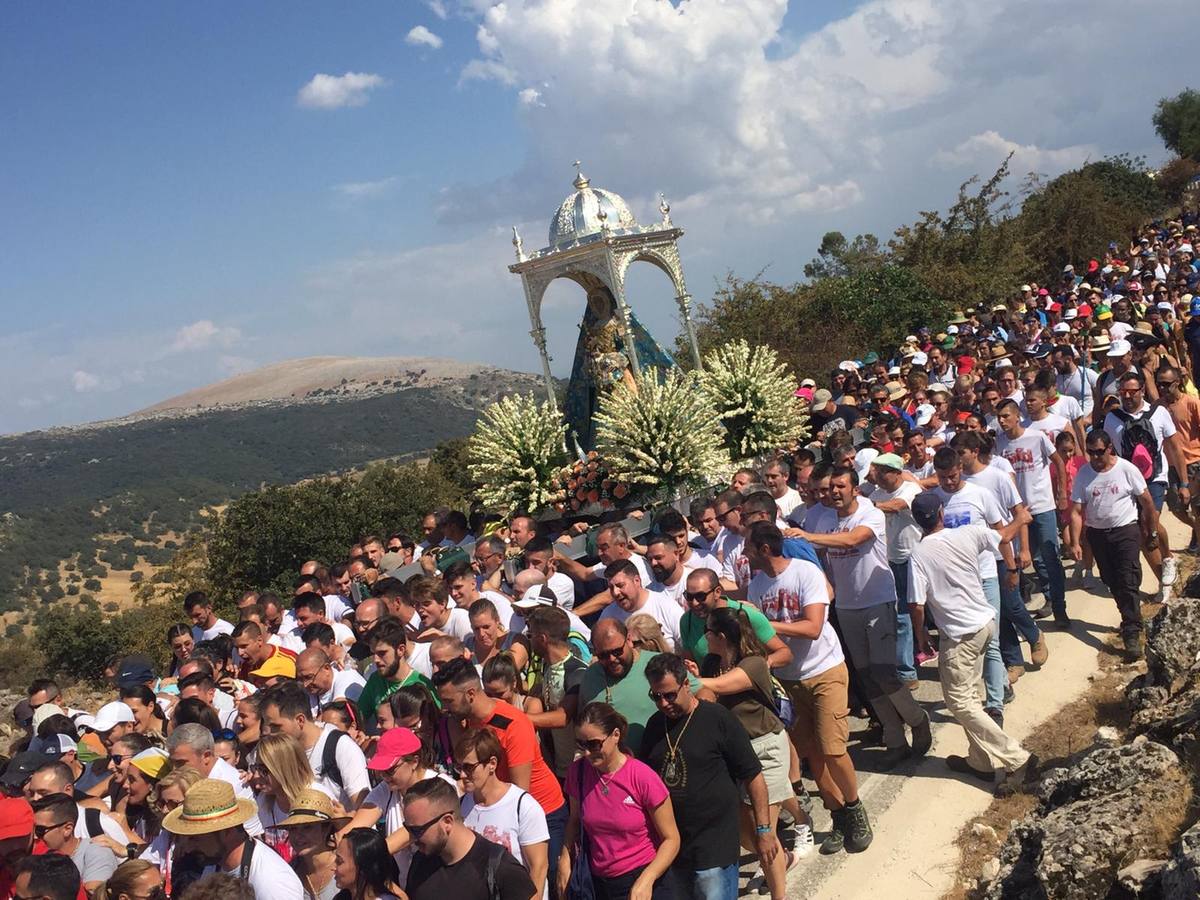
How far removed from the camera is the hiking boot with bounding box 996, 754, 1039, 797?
640 centimetres

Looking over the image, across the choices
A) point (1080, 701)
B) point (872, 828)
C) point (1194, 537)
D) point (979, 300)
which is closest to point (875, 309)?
point (979, 300)

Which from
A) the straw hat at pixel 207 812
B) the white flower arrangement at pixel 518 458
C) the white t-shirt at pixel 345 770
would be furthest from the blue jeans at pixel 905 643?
the straw hat at pixel 207 812

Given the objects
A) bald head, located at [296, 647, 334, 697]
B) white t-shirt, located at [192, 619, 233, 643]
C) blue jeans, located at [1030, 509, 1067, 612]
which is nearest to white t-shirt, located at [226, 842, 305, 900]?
bald head, located at [296, 647, 334, 697]

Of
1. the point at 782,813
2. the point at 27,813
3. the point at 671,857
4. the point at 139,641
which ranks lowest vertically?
the point at 139,641

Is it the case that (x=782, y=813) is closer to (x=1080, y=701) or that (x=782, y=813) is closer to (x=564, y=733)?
(x=564, y=733)

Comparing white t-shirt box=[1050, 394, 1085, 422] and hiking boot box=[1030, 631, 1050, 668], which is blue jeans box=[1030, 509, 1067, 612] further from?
white t-shirt box=[1050, 394, 1085, 422]

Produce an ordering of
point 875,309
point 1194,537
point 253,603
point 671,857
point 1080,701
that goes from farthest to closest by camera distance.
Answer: point 875,309
point 1194,537
point 253,603
point 1080,701
point 671,857

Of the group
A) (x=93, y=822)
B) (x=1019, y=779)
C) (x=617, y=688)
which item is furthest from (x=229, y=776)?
(x=1019, y=779)

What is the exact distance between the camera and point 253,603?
885 cm

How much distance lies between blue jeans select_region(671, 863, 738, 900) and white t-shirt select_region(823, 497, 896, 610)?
2592 mm

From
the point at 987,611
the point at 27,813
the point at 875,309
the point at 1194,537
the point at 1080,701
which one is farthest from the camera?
the point at 875,309

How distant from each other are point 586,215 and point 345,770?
382 inches

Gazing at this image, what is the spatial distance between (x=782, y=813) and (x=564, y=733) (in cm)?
140

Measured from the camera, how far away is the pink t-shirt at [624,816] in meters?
4.48
